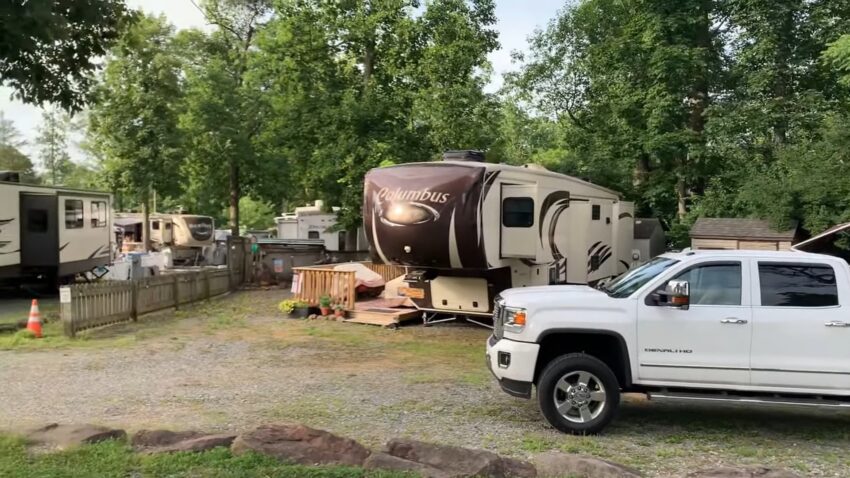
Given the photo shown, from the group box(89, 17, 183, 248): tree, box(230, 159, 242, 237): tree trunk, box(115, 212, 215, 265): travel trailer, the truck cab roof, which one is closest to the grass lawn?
the truck cab roof

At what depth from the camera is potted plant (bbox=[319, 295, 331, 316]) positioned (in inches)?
581

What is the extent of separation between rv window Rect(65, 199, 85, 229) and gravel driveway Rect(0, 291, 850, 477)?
8250 millimetres

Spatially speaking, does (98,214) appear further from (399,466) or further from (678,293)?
(678,293)

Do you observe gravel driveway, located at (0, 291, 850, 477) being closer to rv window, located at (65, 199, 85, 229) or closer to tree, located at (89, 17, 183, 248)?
rv window, located at (65, 199, 85, 229)

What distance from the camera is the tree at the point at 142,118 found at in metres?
24.9

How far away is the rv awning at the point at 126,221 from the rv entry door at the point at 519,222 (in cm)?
2794

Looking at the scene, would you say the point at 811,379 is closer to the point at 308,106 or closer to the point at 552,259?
the point at 552,259

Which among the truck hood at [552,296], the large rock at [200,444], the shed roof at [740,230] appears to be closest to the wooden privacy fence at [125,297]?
the large rock at [200,444]

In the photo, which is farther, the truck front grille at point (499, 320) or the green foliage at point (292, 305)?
the green foliage at point (292, 305)

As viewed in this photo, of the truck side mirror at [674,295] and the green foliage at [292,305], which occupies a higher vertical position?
the truck side mirror at [674,295]

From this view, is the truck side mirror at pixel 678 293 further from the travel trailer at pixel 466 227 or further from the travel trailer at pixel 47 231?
the travel trailer at pixel 47 231

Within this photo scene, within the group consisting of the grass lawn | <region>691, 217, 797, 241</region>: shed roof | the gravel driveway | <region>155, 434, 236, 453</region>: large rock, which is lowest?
the gravel driveway

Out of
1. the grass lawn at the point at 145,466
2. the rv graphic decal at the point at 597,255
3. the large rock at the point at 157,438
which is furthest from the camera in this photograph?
the rv graphic decal at the point at 597,255

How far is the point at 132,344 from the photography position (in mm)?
11359
